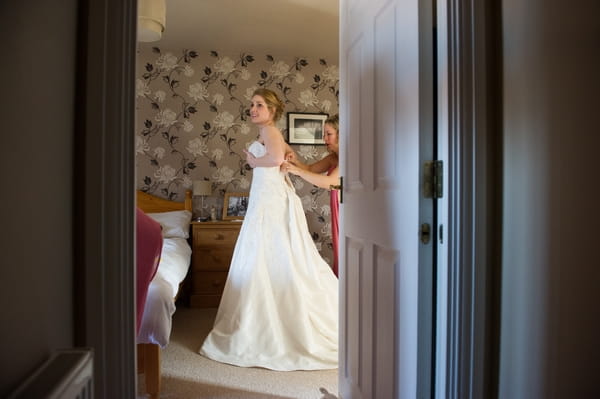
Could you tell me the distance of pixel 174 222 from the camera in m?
3.50

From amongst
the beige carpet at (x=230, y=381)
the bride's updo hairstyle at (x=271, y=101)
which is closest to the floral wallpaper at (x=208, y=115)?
the bride's updo hairstyle at (x=271, y=101)

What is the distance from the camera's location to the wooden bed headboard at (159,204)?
376 cm

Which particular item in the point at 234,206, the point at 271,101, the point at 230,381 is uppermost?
the point at 271,101

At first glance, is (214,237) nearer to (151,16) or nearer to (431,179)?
(151,16)

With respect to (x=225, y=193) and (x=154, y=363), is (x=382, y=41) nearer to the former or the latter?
(x=154, y=363)

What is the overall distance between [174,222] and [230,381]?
186 centimetres

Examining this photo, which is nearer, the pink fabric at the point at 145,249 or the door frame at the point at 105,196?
the door frame at the point at 105,196

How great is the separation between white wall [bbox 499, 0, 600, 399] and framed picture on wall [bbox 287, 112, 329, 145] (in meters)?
3.26

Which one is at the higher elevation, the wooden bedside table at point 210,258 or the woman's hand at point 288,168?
the woman's hand at point 288,168

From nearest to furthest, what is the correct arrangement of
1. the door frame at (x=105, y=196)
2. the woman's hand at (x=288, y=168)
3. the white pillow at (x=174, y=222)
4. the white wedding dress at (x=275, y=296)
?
the door frame at (x=105, y=196)
the white wedding dress at (x=275, y=296)
the woman's hand at (x=288, y=168)
the white pillow at (x=174, y=222)

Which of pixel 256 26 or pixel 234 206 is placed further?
pixel 234 206

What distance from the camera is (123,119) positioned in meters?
0.71

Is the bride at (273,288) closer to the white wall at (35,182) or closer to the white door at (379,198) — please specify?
the white door at (379,198)

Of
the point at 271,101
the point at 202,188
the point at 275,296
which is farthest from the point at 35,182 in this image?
the point at 202,188
